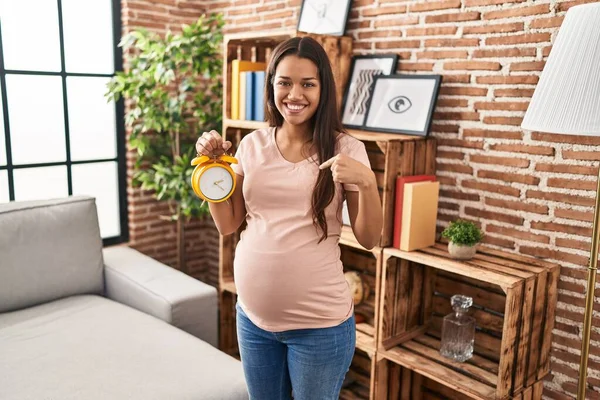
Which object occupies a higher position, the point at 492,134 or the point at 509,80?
the point at 509,80

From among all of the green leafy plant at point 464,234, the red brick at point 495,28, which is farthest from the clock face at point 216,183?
the red brick at point 495,28

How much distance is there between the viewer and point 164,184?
10.4 feet

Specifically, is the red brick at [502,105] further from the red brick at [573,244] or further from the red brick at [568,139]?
the red brick at [573,244]

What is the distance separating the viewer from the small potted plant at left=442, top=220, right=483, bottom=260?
6.86 ft

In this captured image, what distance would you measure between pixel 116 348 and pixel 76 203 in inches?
35.9

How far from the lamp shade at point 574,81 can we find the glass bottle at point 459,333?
1.00 meters

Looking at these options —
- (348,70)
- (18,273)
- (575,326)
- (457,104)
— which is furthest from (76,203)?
(575,326)

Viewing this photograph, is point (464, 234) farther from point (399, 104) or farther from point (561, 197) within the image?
point (399, 104)

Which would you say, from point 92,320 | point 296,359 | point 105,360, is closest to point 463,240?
point 296,359

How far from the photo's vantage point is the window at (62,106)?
308 centimetres

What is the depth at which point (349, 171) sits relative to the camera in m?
1.38

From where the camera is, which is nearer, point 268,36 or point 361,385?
point 268,36

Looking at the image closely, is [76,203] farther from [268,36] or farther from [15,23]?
[268,36]

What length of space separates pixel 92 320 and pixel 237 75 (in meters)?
1.32
